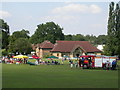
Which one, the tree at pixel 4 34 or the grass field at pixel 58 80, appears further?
the tree at pixel 4 34

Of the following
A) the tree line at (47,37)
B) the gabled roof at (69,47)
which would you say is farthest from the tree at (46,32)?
the gabled roof at (69,47)

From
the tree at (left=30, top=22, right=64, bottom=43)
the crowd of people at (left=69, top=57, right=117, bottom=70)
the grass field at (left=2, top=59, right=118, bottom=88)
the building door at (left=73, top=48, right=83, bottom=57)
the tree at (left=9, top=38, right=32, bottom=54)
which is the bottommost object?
the grass field at (left=2, top=59, right=118, bottom=88)

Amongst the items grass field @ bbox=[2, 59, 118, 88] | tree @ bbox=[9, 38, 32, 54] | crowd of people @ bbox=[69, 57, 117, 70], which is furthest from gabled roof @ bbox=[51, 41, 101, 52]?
grass field @ bbox=[2, 59, 118, 88]

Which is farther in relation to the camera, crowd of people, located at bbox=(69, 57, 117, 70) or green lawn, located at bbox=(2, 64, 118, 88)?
crowd of people, located at bbox=(69, 57, 117, 70)

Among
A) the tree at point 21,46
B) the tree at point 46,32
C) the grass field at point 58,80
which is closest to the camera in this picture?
the grass field at point 58,80

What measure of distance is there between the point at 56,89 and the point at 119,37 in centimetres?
5917

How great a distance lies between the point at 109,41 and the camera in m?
74.6

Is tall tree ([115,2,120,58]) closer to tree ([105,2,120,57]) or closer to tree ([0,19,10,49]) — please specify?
tree ([105,2,120,57])

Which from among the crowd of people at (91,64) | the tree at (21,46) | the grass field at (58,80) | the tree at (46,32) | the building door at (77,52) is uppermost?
the tree at (46,32)

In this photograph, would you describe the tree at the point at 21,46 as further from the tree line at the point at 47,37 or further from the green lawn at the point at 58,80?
the green lawn at the point at 58,80

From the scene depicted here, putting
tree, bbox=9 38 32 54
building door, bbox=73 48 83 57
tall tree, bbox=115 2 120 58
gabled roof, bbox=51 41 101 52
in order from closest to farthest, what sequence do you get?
tall tree, bbox=115 2 120 58, tree, bbox=9 38 32 54, building door, bbox=73 48 83 57, gabled roof, bbox=51 41 101 52

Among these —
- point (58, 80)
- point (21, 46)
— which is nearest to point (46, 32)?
point (21, 46)

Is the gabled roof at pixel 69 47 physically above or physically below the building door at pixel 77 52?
above

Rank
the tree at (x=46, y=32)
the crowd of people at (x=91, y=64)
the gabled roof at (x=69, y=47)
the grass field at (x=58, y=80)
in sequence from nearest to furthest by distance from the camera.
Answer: the grass field at (x=58, y=80), the crowd of people at (x=91, y=64), the gabled roof at (x=69, y=47), the tree at (x=46, y=32)
